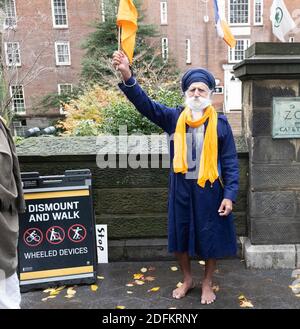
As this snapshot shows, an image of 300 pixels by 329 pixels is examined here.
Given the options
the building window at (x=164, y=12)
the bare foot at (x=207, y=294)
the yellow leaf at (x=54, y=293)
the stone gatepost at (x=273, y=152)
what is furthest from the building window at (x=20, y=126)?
the bare foot at (x=207, y=294)

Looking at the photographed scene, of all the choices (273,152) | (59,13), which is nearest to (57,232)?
(273,152)

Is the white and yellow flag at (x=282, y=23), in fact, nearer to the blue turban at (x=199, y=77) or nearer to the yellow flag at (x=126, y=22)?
the blue turban at (x=199, y=77)

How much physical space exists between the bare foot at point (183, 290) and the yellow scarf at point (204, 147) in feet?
3.27

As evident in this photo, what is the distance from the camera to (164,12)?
2820cm

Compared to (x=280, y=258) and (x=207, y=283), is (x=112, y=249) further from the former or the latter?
(x=280, y=258)

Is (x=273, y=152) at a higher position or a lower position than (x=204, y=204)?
higher

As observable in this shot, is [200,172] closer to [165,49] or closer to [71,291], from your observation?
[71,291]

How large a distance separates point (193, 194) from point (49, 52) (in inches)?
1150

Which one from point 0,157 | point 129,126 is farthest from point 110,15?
point 0,157

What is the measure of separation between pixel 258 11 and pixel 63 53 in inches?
621

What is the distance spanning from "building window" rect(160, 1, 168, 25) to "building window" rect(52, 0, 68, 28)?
763 cm

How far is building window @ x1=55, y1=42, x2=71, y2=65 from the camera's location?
1168 inches

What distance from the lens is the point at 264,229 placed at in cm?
400

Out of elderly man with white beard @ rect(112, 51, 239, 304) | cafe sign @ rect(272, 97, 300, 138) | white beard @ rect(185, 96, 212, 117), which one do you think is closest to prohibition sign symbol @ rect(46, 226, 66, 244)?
elderly man with white beard @ rect(112, 51, 239, 304)
